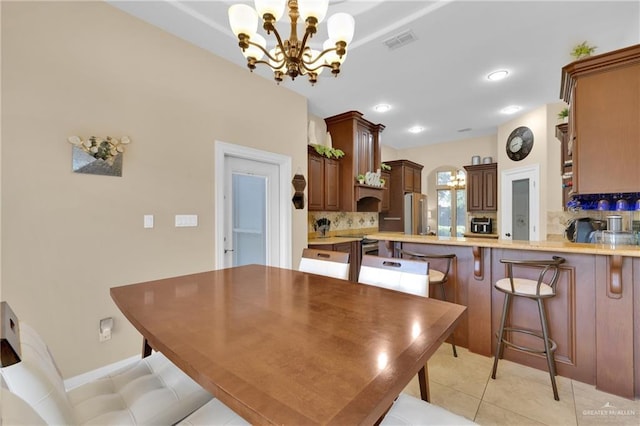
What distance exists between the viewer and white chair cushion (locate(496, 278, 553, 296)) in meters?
1.97

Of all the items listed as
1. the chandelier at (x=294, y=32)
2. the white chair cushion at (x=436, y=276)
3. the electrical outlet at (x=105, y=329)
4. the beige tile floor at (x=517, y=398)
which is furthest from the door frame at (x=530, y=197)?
the electrical outlet at (x=105, y=329)

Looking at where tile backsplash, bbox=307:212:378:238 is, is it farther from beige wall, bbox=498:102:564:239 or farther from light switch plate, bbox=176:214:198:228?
beige wall, bbox=498:102:564:239

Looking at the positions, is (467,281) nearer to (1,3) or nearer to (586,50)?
(586,50)

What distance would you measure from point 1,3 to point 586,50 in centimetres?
416

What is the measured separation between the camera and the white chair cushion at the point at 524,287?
6.48ft

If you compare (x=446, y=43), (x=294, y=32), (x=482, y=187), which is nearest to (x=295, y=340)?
(x=294, y=32)

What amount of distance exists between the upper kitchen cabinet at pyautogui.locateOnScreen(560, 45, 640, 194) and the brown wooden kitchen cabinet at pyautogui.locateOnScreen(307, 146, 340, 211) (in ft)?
9.42

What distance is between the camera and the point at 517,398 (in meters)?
1.87

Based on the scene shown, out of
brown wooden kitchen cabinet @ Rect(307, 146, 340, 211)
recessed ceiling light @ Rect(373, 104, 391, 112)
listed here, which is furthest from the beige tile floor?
recessed ceiling light @ Rect(373, 104, 391, 112)

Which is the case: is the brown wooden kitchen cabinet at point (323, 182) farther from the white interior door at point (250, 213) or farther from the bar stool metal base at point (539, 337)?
the bar stool metal base at point (539, 337)

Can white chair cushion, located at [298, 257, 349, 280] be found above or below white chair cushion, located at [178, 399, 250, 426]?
above

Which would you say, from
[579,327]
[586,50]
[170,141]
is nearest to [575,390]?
[579,327]

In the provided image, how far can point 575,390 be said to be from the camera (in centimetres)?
195

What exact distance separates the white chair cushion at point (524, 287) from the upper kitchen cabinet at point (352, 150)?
2.64 metres
